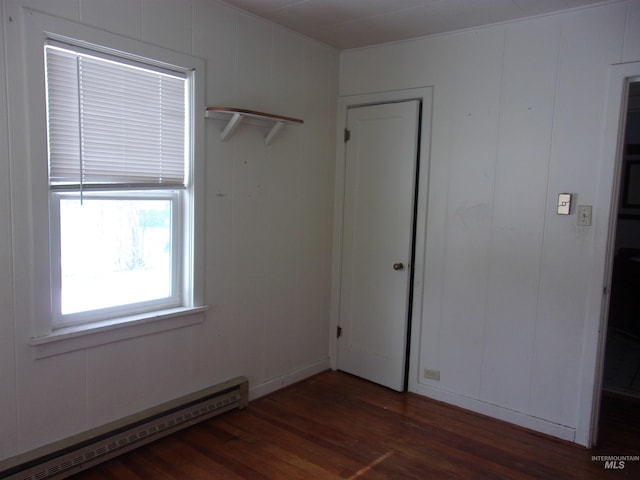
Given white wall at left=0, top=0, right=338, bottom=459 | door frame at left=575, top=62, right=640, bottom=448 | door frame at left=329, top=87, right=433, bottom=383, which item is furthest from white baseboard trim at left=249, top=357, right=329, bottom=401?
door frame at left=575, top=62, right=640, bottom=448

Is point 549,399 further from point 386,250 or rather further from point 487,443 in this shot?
point 386,250

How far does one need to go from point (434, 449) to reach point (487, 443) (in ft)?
1.12

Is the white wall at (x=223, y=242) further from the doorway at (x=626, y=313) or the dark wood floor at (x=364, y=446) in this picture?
the doorway at (x=626, y=313)

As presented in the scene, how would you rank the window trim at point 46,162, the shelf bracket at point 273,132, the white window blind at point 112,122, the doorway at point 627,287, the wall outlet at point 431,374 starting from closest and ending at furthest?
the window trim at point 46,162 → the white window blind at point 112,122 → the shelf bracket at point 273,132 → the wall outlet at point 431,374 → the doorway at point 627,287

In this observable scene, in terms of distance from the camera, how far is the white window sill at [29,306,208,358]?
224cm

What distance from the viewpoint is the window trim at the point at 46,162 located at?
2.10 meters

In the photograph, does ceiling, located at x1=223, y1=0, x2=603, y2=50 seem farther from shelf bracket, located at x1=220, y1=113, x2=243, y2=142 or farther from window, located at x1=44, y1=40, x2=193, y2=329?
window, located at x1=44, y1=40, x2=193, y2=329

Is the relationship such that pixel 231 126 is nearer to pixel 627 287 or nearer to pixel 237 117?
pixel 237 117

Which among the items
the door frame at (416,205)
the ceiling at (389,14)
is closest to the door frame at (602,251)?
the ceiling at (389,14)

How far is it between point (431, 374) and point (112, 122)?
2588 millimetres

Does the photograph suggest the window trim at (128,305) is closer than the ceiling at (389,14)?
Yes

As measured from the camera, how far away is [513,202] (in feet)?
9.93

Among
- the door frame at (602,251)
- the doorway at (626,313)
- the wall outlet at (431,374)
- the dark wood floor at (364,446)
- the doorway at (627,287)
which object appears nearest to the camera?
the dark wood floor at (364,446)

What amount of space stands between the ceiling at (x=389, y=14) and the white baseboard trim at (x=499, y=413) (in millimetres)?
2426
